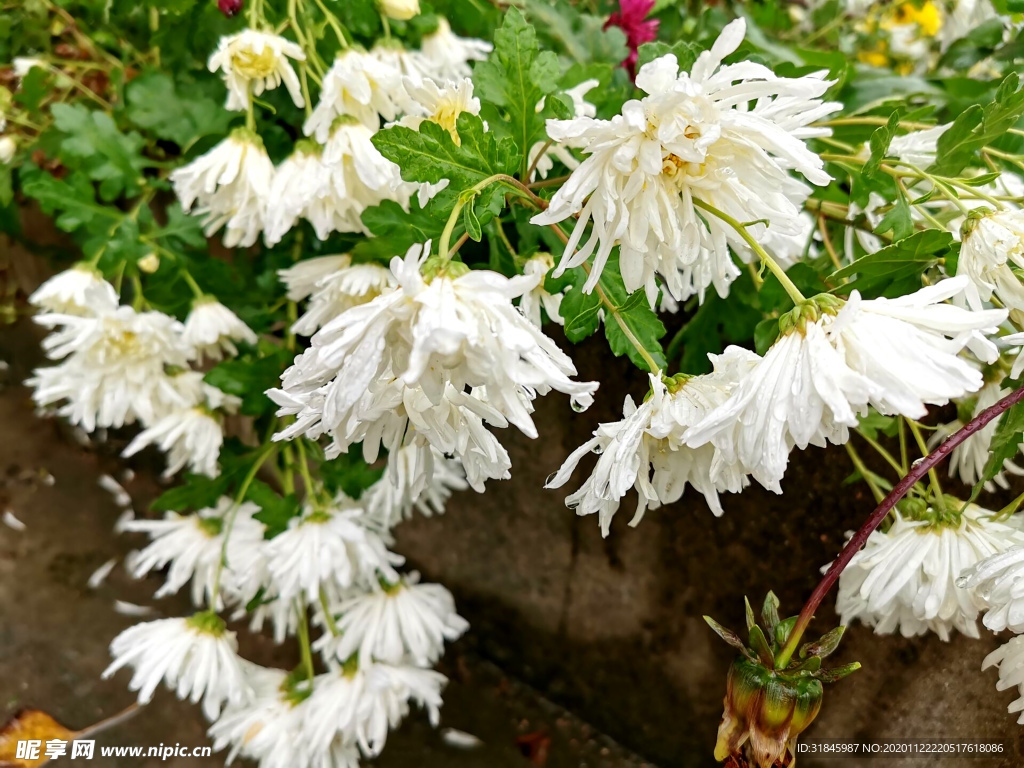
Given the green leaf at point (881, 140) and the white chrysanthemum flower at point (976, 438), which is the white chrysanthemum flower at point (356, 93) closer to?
the green leaf at point (881, 140)

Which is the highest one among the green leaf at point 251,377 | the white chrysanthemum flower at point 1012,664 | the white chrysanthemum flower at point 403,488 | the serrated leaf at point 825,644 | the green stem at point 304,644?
the serrated leaf at point 825,644

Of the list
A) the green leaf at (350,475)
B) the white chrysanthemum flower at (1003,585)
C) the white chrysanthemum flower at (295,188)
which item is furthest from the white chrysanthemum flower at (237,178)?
the white chrysanthemum flower at (1003,585)

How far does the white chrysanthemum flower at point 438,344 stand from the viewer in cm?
32

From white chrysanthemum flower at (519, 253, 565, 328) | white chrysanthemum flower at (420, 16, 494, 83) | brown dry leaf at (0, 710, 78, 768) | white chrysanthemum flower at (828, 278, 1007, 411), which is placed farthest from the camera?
brown dry leaf at (0, 710, 78, 768)

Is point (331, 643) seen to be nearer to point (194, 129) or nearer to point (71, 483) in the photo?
point (194, 129)

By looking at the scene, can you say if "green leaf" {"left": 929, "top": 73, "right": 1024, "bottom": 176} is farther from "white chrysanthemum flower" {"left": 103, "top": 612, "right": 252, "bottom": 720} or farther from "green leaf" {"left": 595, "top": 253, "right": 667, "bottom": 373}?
"white chrysanthemum flower" {"left": 103, "top": 612, "right": 252, "bottom": 720}

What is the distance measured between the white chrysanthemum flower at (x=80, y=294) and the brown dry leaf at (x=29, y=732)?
81cm

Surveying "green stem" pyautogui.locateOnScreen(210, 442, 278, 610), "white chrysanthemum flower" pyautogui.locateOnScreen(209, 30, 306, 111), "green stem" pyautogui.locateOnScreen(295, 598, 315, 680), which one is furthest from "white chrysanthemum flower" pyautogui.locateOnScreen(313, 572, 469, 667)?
"white chrysanthemum flower" pyautogui.locateOnScreen(209, 30, 306, 111)

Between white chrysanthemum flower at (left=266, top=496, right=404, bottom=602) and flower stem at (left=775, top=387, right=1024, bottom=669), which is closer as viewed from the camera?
flower stem at (left=775, top=387, right=1024, bottom=669)

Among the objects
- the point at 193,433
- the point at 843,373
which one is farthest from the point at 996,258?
the point at 193,433

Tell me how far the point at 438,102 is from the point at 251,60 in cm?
21

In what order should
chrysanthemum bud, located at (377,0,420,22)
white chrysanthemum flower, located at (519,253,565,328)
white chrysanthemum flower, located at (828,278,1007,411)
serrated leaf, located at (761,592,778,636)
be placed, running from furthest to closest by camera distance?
chrysanthemum bud, located at (377,0,420,22)
white chrysanthemum flower, located at (519,253,565,328)
serrated leaf, located at (761,592,778,636)
white chrysanthemum flower, located at (828,278,1007,411)

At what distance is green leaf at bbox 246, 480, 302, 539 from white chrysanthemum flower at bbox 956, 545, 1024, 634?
0.66m

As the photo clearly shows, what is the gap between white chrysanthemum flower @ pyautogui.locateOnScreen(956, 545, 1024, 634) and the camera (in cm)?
43
